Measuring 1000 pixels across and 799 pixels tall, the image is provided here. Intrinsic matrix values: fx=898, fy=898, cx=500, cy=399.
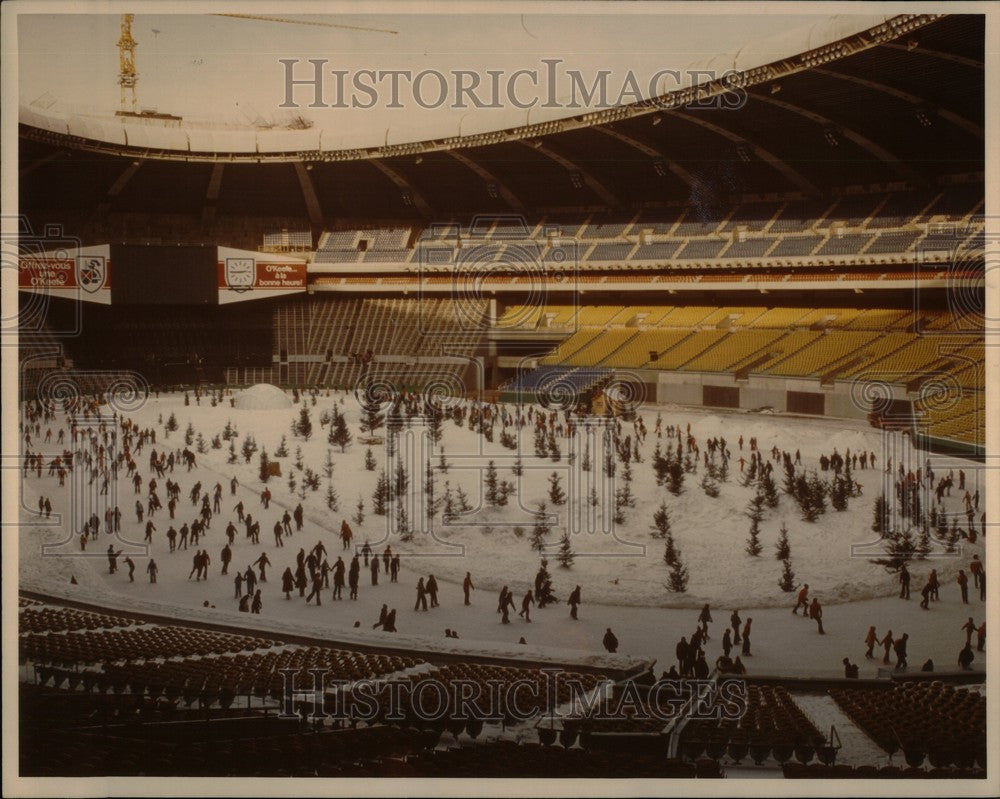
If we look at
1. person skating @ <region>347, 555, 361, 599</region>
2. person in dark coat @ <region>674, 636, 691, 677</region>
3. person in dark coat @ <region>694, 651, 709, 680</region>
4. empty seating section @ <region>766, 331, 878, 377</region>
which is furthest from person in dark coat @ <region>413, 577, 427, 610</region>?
empty seating section @ <region>766, 331, 878, 377</region>

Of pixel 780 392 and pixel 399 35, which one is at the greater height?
pixel 399 35

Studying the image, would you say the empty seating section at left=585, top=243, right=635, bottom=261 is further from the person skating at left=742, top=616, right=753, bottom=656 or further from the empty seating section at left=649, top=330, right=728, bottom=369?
the person skating at left=742, top=616, right=753, bottom=656

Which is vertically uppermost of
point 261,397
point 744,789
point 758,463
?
point 261,397

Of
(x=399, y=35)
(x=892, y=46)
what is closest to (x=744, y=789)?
(x=399, y=35)

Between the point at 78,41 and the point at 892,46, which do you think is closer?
the point at 78,41

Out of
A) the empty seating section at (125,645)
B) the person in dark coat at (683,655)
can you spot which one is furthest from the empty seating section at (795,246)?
the empty seating section at (125,645)

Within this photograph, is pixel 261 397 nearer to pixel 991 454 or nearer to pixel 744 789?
pixel 744 789

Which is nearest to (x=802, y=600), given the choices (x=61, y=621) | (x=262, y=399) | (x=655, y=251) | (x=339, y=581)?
(x=339, y=581)
